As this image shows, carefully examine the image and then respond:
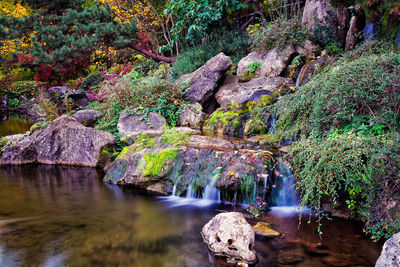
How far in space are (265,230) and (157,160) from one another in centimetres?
277

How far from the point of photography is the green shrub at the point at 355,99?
188 inches

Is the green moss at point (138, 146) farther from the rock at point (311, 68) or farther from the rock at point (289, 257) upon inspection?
the rock at point (311, 68)

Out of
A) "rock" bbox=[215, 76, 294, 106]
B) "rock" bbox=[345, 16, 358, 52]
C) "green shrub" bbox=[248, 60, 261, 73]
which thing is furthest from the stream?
"rock" bbox=[345, 16, 358, 52]

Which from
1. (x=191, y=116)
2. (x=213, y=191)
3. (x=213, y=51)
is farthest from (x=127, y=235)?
(x=213, y=51)

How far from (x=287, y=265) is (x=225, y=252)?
2.33ft

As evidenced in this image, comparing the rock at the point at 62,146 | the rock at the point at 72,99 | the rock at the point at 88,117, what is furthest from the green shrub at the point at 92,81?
the rock at the point at 62,146

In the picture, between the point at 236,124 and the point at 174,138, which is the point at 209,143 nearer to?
the point at 174,138

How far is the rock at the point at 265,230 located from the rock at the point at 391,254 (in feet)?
4.61

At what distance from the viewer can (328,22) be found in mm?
10047

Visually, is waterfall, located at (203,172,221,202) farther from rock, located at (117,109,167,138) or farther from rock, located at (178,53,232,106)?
rock, located at (178,53,232,106)

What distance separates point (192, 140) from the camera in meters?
6.71

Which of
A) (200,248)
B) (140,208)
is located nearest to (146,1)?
(140,208)

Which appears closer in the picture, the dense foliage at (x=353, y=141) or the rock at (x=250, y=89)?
the dense foliage at (x=353, y=141)

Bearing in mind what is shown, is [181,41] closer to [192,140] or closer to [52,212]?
[192,140]
